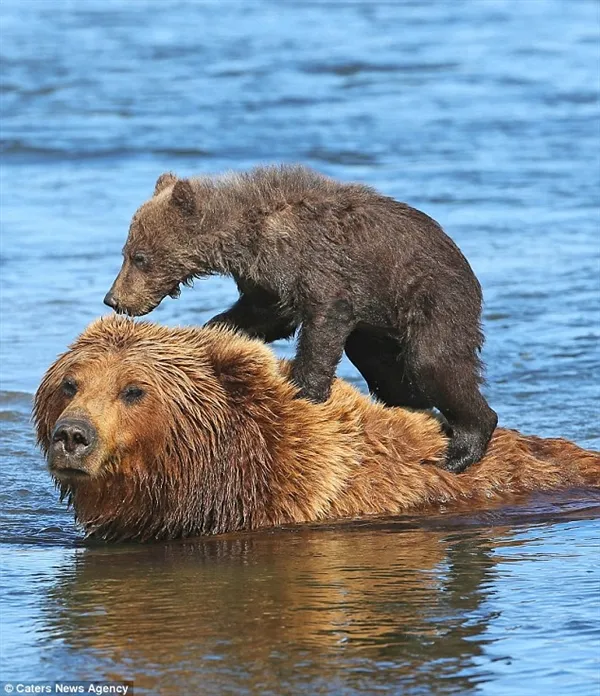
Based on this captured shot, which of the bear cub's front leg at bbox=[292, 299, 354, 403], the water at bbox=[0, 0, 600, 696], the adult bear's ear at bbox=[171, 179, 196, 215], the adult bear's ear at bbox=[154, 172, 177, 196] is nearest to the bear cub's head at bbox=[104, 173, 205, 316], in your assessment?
the adult bear's ear at bbox=[171, 179, 196, 215]

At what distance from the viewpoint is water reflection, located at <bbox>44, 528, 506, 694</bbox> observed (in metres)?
6.24

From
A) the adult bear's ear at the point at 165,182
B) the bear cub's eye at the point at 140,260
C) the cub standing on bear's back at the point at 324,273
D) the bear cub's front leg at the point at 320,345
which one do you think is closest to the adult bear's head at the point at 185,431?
the bear cub's front leg at the point at 320,345

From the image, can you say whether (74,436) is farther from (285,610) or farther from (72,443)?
(285,610)

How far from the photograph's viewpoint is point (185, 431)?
8.20 meters

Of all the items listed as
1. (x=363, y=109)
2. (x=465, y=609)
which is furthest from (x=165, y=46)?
(x=465, y=609)

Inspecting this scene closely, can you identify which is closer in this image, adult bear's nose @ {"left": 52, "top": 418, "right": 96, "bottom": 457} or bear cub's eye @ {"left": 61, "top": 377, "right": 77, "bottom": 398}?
adult bear's nose @ {"left": 52, "top": 418, "right": 96, "bottom": 457}

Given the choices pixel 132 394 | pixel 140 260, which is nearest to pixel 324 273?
pixel 140 260

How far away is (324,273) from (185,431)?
1.11 meters

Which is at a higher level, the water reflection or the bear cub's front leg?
the bear cub's front leg

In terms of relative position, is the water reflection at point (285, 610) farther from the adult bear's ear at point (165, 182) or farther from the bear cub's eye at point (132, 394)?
the adult bear's ear at point (165, 182)

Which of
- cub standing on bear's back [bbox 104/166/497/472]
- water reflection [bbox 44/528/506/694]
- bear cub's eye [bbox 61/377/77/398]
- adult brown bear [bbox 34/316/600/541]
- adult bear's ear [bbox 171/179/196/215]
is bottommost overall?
water reflection [bbox 44/528/506/694]

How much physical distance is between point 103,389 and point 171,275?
1.14 m

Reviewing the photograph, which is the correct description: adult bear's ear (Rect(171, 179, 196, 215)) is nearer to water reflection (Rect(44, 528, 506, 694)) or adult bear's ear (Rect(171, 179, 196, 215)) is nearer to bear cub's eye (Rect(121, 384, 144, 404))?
bear cub's eye (Rect(121, 384, 144, 404))

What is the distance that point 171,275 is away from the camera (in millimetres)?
8945
